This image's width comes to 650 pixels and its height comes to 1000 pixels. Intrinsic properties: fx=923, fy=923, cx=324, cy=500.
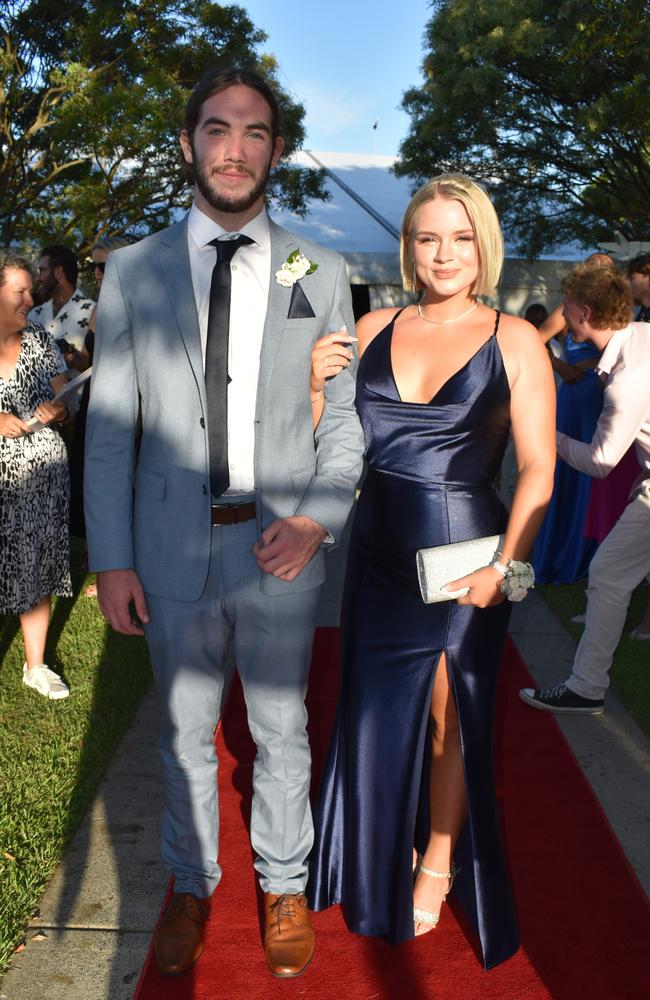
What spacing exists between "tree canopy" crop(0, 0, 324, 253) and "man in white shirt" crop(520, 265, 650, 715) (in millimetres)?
12542

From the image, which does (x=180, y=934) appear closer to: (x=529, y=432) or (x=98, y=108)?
(x=529, y=432)

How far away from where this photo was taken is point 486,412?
2.67 m

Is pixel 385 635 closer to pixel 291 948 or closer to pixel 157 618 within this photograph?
pixel 157 618

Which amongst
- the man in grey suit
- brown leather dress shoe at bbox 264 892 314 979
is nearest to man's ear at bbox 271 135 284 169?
the man in grey suit

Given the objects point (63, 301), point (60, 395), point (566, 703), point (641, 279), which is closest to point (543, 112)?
point (641, 279)

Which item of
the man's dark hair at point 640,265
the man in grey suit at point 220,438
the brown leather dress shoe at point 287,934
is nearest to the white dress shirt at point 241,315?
the man in grey suit at point 220,438

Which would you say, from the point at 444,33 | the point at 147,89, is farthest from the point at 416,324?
the point at 444,33

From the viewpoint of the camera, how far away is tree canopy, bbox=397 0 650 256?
1584 cm

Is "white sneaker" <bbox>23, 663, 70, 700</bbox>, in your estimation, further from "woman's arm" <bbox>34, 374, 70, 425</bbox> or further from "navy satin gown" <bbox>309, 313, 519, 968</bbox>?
"navy satin gown" <bbox>309, 313, 519, 968</bbox>

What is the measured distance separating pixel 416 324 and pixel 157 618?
1194mm

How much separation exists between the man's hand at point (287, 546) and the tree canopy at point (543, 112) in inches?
601

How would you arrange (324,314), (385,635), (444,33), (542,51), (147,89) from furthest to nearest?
(444,33) → (542,51) → (147,89) → (385,635) → (324,314)

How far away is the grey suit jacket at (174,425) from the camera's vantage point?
8.32 ft

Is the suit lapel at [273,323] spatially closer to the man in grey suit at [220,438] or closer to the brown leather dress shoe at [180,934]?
the man in grey suit at [220,438]
